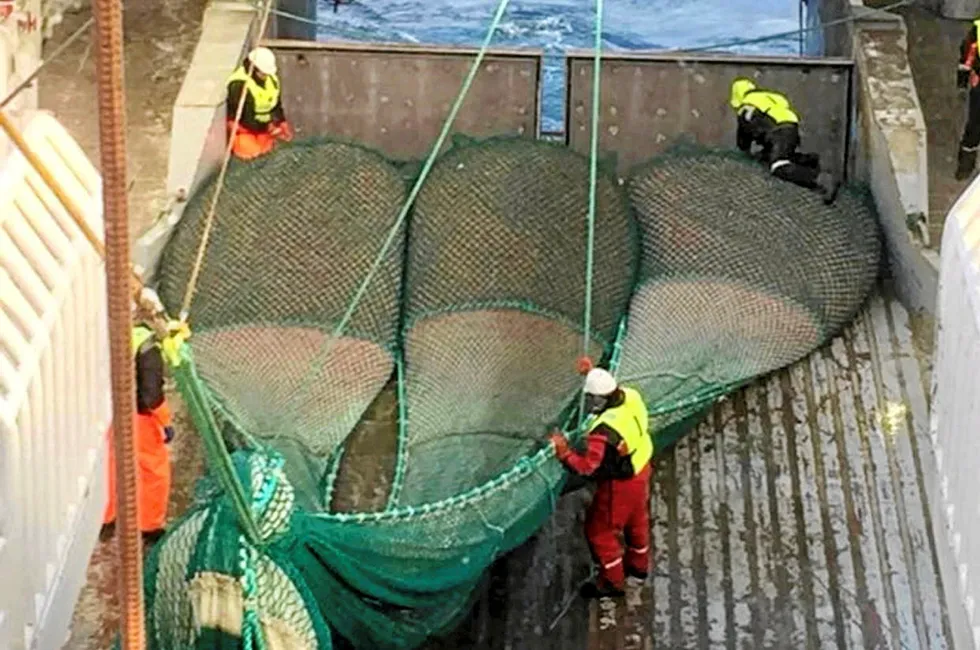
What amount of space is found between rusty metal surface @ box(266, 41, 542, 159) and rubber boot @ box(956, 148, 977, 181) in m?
2.71

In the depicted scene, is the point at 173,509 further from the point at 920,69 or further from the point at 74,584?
the point at 920,69

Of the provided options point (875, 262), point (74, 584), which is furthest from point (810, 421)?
point (74, 584)

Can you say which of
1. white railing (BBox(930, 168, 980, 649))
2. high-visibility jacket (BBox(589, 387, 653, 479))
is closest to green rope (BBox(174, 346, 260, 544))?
high-visibility jacket (BBox(589, 387, 653, 479))

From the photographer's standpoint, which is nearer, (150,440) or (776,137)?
(150,440)

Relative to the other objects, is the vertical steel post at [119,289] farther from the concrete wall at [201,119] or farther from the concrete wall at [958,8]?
the concrete wall at [958,8]

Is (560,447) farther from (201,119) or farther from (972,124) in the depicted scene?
(972,124)

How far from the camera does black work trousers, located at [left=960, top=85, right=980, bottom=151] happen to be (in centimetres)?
1052

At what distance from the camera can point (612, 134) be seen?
1152 centimetres

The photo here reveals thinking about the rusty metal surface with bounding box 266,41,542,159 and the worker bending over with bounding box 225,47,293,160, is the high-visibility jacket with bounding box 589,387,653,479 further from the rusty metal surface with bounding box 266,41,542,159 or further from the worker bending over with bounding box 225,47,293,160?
the rusty metal surface with bounding box 266,41,542,159

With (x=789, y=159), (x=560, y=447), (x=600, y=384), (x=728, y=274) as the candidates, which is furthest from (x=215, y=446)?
(x=789, y=159)

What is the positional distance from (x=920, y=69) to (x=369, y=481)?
234 inches

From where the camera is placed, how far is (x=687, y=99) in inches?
452

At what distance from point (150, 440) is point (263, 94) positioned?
127 inches

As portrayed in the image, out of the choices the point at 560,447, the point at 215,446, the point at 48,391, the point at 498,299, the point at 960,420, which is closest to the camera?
the point at 48,391
